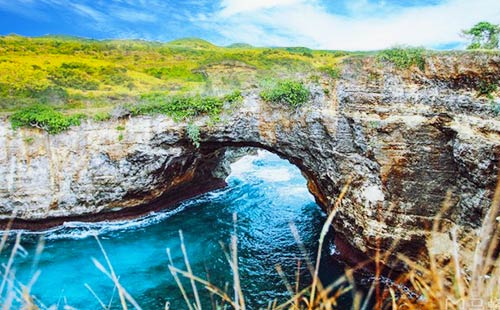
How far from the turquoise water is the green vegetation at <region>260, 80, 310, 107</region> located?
5553 millimetres

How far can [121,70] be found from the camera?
18.9m

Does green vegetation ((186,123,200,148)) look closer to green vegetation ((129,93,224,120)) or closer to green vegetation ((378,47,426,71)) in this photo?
green vegetation ((129,93,224,120))

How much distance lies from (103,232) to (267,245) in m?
7.02

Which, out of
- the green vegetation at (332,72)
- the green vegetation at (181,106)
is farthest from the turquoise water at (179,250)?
the green vegetation at (332,72)

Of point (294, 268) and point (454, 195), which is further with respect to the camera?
point (294, 268)

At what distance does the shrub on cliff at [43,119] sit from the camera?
14.4m

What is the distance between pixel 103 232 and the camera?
15273mm

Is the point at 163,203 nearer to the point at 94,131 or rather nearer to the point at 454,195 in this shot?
the point at 94,131

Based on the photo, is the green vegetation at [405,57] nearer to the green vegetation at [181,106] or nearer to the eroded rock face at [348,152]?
the eroded rock face at [348,152]

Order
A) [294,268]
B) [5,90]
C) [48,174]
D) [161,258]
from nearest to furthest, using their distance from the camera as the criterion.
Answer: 1. [294,268]
2. [161,258]
3. [48,174]
4. [5,90]

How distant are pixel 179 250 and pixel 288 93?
7.38 metres

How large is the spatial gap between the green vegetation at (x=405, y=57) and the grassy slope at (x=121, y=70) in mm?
2260

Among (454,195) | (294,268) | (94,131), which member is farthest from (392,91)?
(94,131)

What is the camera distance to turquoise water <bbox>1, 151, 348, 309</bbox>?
11.2 meters
